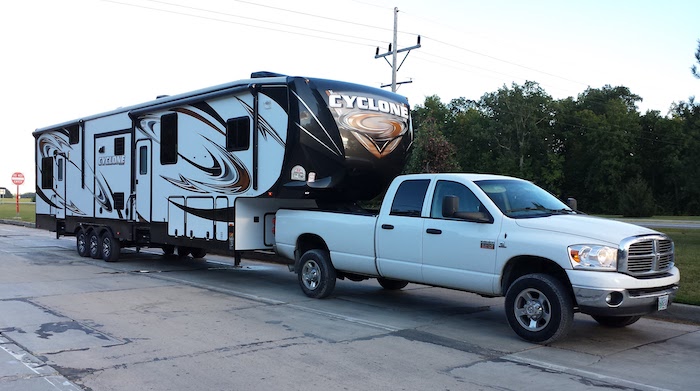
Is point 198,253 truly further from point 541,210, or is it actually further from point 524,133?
point 524,133

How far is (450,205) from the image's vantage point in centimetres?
755

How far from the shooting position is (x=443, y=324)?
8.10 m

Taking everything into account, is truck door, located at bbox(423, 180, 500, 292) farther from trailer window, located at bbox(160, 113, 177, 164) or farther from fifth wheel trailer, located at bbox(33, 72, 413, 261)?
trailer window, located at bbox(160, 113, 177, 164)

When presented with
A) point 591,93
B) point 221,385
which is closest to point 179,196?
point 221,385

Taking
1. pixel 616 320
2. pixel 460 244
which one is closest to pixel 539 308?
pixel 460 244

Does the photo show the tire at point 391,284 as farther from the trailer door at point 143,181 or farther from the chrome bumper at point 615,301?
the trailer door at point 143,181

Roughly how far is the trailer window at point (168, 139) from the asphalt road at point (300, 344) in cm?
287

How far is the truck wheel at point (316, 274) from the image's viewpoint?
9.68m

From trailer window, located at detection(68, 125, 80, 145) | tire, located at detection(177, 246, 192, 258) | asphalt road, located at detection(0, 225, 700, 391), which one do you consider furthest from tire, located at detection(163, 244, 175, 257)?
asphalt road, located at detection(0, 225, 700, 391)

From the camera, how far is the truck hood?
6684mm

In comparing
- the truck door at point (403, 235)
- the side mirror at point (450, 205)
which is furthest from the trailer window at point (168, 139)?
the side mirror at point (450, 205)

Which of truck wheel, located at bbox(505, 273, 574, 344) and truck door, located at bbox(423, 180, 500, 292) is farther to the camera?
truck door, located at bbox(423, 180, 500, 292)

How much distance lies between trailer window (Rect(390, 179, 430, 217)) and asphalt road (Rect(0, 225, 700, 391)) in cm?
151

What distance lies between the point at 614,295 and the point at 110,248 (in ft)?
39.9
